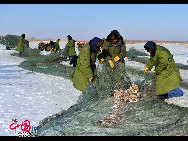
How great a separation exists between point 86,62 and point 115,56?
1.18 m

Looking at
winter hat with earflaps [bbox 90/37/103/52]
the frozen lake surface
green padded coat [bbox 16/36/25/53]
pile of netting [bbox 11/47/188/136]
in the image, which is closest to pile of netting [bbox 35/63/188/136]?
pile of netting [bbox 11/47/188/136]

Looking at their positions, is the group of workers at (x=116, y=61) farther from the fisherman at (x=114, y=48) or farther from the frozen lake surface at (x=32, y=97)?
the frozen lake surface at (x=32, y=97)

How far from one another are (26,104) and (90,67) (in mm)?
1830

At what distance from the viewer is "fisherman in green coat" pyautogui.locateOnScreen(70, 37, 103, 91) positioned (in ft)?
18.4

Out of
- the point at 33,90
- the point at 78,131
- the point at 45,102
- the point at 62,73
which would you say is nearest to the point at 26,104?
the point at 45,102

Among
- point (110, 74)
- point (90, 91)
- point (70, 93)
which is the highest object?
point (110, 74)

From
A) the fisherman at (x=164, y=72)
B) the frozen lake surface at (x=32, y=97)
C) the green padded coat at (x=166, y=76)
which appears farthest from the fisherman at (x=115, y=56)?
the frozen lake surface at (x=32, y=97)

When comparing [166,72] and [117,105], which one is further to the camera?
[166,72]

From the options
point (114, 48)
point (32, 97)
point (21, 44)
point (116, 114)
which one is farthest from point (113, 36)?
point (21, 44)

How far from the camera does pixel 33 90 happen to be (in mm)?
7898

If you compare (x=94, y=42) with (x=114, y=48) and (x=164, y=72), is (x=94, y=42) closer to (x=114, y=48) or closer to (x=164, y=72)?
(x=114, y=48)

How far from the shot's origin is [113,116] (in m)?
4.60

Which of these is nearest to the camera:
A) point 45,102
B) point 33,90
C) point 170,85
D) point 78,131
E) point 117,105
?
point 78,131

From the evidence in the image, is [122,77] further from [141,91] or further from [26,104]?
[26,104]
